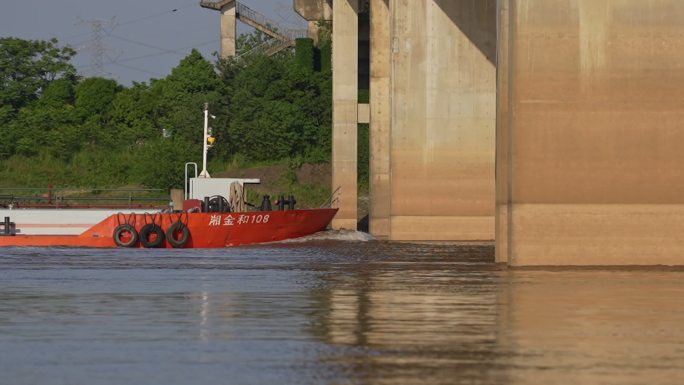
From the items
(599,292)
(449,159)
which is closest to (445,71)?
(449,159)

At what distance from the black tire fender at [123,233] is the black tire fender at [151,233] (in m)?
0.20

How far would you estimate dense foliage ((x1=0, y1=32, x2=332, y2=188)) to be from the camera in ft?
241

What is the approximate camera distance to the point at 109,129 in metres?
82.3

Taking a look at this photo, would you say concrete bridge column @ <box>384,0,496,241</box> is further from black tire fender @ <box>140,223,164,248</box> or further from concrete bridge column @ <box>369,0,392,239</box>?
black tire fender @ <box>140,223,164,248</box>

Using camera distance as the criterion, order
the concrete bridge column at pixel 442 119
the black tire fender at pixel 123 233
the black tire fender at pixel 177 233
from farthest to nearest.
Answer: the concrete bridge column at pixel 442 119 < the black tire fender at pixel 177 233 < the black tire fender at pixel 123 233

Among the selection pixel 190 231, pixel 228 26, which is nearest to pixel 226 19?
pixel 228 26

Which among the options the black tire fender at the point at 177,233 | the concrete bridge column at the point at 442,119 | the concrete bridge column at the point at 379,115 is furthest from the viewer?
the concrete bridge column at the point at 379,115

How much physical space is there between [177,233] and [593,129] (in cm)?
1839

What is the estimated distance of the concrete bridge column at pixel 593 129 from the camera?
92.8ft

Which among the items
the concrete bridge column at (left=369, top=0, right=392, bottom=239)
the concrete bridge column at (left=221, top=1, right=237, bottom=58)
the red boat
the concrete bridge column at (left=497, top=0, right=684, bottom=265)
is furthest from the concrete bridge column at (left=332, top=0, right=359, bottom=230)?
the concrete bridge column at (left=497, top=0, right=684, bottom=265)

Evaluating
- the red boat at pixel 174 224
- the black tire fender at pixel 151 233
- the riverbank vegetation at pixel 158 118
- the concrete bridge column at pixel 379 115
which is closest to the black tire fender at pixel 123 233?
the red boat at pixel 174 224

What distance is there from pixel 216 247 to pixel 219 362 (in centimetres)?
2991

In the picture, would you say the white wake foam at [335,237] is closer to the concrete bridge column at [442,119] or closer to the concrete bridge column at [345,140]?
the concrete bridge column at [442,119]

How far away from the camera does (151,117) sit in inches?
3371
